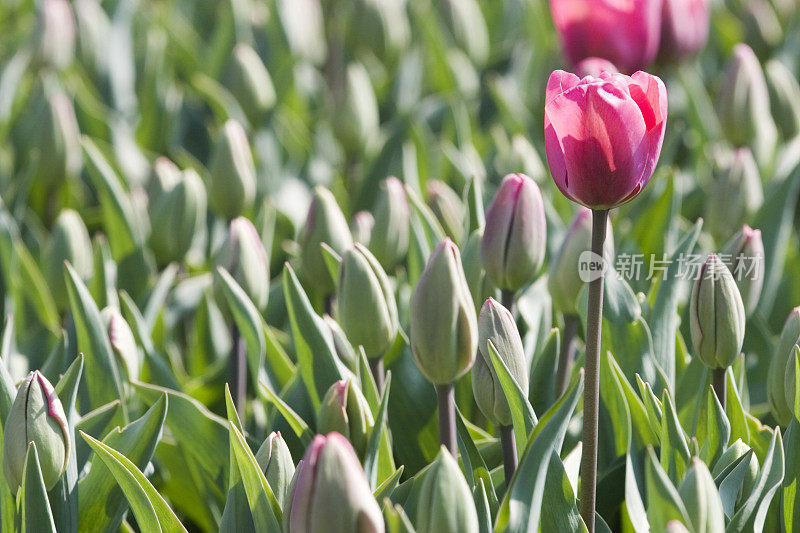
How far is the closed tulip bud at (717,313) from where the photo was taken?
0.88 metres

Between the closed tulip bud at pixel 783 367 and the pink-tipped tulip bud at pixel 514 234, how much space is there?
0.76 ft

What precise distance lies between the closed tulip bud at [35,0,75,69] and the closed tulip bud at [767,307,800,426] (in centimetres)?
138

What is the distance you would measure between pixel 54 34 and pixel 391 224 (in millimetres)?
935

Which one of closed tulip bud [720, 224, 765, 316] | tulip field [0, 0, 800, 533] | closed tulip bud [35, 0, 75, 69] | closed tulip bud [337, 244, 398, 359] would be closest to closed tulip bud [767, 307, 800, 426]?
tulip field [0, 0, 800, 533]

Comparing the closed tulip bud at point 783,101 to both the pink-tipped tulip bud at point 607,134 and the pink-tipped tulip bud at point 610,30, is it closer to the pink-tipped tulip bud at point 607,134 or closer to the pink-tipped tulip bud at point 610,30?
the pink-tipped tulip bud at point 610,30

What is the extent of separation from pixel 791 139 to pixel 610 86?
3.43 feet

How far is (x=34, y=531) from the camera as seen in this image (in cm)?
80

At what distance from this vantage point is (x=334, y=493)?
0.64 metres

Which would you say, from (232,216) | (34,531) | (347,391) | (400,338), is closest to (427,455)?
(400,338)

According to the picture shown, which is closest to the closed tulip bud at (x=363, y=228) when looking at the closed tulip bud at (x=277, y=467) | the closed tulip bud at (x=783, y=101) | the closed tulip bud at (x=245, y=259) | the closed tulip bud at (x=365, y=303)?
the closed tulip bud at (x=245, y=259)

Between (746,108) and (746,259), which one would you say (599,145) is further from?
(746,108)

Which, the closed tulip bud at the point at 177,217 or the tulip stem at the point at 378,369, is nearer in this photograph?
the tulip stem at the point at 378,369

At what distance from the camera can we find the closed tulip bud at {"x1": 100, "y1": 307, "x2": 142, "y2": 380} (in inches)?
40.8

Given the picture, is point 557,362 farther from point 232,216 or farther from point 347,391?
point 232,216
